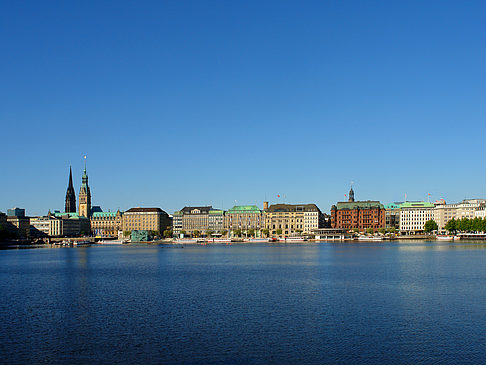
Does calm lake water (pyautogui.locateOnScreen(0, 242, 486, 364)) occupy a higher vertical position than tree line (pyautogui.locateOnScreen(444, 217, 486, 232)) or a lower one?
lower

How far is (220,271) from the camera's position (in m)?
71.8

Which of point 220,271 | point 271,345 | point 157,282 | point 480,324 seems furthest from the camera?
point 220,271

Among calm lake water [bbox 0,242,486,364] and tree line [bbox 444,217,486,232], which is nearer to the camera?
calm lake water [bbox 0,242,486,364]

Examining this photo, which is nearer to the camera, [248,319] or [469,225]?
[248,319]

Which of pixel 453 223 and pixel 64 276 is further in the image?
pixel 453 223

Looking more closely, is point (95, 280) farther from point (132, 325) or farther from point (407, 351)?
point (407, 351)

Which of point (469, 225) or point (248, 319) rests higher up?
point (469, 225)

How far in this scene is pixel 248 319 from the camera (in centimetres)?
3672

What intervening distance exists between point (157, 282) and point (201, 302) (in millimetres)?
15705

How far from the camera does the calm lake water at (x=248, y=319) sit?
1124 inches

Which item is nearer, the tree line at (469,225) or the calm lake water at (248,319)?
the calm lake water at (248,319)

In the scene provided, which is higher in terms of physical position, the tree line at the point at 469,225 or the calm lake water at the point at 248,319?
the tree line at the point at 469,225

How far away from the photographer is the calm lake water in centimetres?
2855

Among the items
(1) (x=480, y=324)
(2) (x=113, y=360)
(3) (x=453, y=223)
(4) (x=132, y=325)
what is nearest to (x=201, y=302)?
(4) (x=132, y=325)
